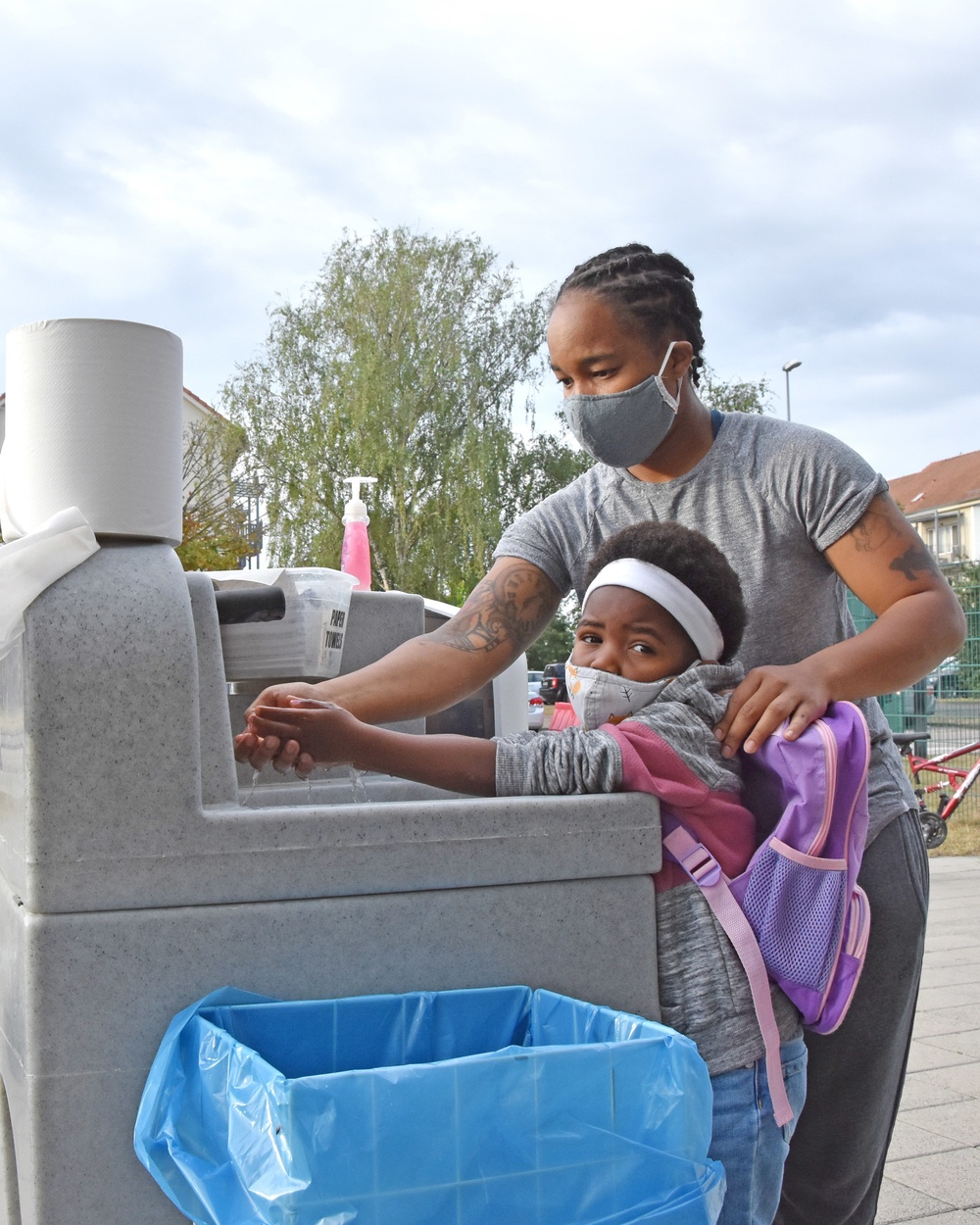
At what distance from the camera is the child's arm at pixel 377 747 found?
4.54 ft

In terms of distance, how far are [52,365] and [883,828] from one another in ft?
4.57

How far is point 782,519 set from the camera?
6.28 ft

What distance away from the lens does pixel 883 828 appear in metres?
1.82

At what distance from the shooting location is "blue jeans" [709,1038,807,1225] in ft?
4.50

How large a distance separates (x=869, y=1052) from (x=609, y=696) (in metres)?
0.72

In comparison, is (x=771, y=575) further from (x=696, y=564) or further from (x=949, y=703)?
(x=949, y=703)

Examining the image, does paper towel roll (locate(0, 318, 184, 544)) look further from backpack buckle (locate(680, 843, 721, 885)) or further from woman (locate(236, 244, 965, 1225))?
backpack buckle (locate(680, 843, 721, 885))

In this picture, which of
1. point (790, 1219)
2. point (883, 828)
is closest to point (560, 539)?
point (883, 828)

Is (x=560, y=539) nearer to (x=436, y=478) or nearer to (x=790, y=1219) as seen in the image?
(x=790, y=1219)

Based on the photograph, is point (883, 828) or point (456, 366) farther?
point (456, 366)

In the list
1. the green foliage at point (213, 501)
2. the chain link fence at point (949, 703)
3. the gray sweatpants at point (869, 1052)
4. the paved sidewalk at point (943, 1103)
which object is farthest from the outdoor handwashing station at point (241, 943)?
the green foliage at point (213, 501)

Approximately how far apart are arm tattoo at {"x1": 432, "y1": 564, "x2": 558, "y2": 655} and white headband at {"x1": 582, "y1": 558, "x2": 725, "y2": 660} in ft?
1.32

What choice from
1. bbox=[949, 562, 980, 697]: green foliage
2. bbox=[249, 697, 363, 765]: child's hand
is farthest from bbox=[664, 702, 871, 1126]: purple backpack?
bbox=[949, 562, 980, 697]: green foliage

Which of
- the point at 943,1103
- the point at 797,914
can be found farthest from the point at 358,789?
the point at 943,1103
